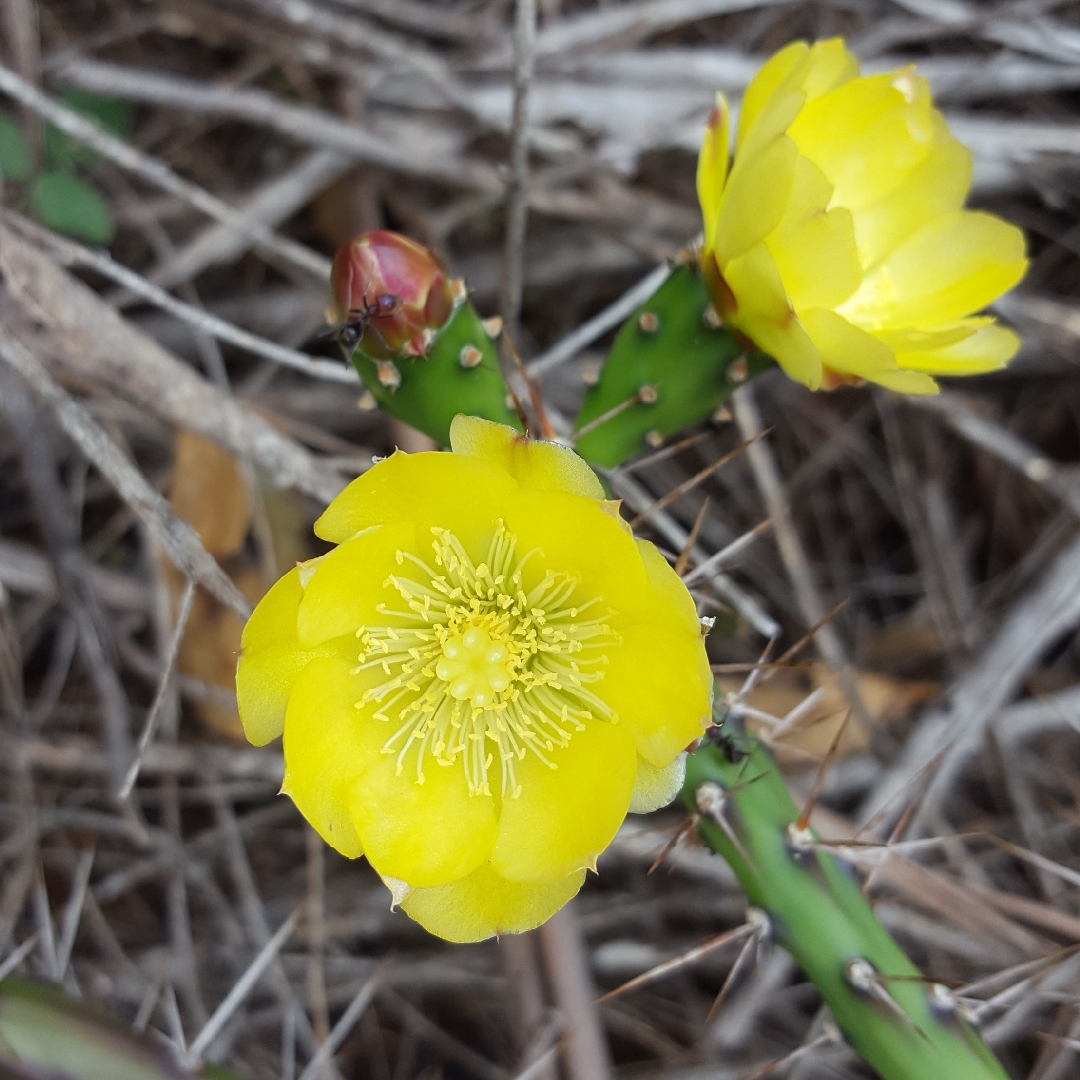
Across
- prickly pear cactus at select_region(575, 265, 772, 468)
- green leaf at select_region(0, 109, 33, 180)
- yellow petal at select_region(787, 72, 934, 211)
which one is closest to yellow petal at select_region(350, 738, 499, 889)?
prickly pear cactus at select_region(575, 265, 772, 468)

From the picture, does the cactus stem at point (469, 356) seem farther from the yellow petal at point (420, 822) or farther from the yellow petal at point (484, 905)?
the yellow petal at point (484, 905)

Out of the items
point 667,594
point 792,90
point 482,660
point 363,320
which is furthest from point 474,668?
point 792,90

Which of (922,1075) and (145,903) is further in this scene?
(145,903)

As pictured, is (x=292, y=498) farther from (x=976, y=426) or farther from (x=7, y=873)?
(x=976, y=426)

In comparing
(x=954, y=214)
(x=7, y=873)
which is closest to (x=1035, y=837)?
(x=954, y=214)

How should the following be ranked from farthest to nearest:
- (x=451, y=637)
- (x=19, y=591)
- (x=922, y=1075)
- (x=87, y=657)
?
(x=19, y=591), (x=87, y=657), (x=451, y=637), (x=922, y=1075)

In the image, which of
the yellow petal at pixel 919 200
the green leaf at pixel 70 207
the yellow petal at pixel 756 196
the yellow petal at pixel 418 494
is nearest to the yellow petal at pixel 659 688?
the yellow petal at pixel 418 494
